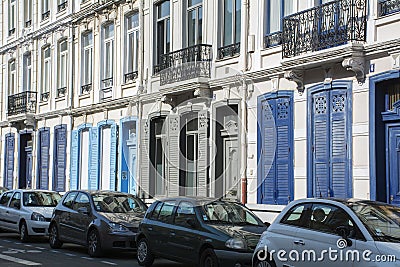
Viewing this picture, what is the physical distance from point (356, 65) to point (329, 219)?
6353 millimetres

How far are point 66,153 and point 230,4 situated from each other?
12.5 meters

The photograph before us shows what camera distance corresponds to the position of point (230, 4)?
2211cm

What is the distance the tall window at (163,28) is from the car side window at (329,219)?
47.5 feet

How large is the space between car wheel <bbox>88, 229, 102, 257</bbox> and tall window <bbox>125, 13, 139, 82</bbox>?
33.3ft

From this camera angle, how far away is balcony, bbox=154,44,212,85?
22.5 m

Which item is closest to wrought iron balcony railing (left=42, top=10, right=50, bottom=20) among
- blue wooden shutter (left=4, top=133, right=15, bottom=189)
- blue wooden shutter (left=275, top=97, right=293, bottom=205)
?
blue wooden shutter (left=4, top=133, right=15, bottom=189)

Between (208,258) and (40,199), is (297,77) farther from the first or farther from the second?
(40,199)

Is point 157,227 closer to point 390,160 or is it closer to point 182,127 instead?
point 390,160

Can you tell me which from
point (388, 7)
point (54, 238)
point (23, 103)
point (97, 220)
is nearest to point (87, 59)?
point (23, 103)

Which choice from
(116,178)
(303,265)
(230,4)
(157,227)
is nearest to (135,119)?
(116,178)

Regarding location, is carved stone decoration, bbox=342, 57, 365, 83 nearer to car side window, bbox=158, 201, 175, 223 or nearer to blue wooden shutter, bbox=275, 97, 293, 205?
blue wooden shutter, bbox=275, 97, 293, 205

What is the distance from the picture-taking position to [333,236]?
10.7 m

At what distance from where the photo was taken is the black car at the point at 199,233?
1337 cm

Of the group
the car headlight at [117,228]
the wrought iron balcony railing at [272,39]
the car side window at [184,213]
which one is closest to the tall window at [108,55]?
the wrought iron balcony railing at [272,39]
